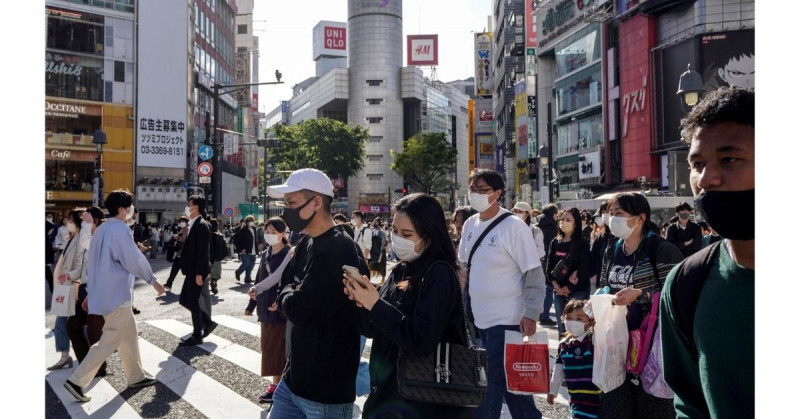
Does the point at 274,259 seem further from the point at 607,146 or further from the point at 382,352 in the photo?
the point at 607,146

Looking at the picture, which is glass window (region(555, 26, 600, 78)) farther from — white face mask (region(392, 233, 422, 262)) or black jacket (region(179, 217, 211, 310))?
white face mask (region(392, 233, 422, 262))

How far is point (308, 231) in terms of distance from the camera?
146 inches

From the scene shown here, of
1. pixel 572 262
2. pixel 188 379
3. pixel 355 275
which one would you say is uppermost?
pixel 355 275

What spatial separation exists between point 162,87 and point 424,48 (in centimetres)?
8295

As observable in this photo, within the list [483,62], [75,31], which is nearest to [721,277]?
[75,31]

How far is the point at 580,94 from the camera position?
148 feet

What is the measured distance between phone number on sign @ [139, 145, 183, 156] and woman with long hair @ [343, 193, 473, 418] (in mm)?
45871

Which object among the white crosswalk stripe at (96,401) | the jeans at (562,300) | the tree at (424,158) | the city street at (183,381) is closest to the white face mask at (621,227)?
the city street at (183,381)

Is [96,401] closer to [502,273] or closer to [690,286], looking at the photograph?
[502,273]

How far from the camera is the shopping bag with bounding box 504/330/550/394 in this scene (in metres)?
4.52

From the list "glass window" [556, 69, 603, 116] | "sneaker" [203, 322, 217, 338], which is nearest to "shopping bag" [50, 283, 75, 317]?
"sneaker" [203, 322, 217, 338]

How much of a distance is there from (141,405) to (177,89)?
143ft

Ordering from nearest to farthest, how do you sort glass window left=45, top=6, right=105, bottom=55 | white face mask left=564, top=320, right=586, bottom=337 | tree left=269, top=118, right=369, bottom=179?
white face mask left=564, top=320, right=586, bottom=337, glass window left=45, top=6, right=105, bottom=55, tree left=269, top=118, right=369, bottom=179

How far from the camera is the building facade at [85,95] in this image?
139 ft
